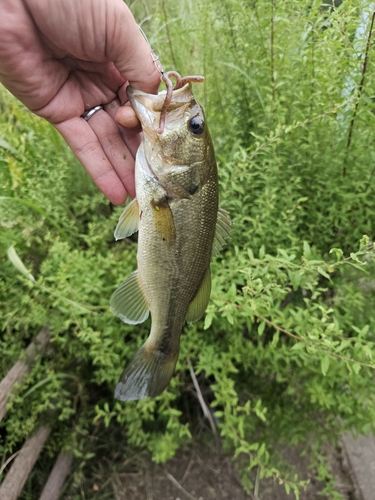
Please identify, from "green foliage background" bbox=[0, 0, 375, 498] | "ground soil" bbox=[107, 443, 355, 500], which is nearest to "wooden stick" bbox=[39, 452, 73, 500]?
"green foliage background" bbox=[0, 0, 375, 498]

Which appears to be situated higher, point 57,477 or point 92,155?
point 92,155

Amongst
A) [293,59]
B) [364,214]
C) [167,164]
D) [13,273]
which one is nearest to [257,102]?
[293,59]

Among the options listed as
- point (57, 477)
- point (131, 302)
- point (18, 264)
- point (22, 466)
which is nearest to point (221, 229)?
point (131, 302)

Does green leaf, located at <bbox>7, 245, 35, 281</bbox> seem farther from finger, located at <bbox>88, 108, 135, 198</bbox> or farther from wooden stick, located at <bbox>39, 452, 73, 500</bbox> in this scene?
wooden stick, located at <bbox>39, 452, 73, 500</bbox>

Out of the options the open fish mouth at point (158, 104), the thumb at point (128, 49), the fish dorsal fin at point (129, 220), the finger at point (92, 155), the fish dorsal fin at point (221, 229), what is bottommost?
the fish dorsal fin at point (221, 229)

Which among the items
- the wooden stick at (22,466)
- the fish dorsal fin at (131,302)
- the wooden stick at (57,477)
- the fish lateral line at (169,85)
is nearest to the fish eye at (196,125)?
the fish lateral line at (169,85)

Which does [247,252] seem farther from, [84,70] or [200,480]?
[200,480]

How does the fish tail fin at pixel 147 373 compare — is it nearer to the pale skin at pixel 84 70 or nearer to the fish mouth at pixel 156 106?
the pale skin at pixel 84 70
